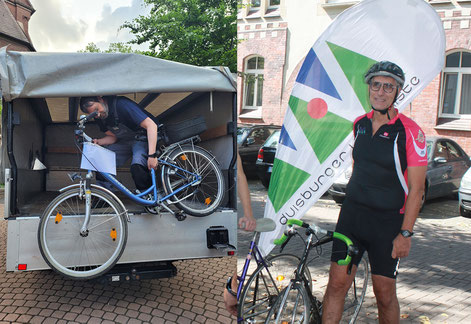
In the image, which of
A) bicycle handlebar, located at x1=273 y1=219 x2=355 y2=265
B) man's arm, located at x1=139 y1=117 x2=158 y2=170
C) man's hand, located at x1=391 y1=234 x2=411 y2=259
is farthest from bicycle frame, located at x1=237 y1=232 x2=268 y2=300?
man's arm, located at x1=139 y1=117 x2=158 y2=170

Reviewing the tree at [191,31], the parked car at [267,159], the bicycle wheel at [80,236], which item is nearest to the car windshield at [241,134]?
the parked car at [267,159]

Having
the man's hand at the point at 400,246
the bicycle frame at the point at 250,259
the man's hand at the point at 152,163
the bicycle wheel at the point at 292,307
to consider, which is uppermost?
the man's hand at the point at 152,163

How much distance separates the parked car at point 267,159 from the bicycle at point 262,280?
0.26 meters

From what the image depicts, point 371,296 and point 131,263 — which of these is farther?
point 131,263

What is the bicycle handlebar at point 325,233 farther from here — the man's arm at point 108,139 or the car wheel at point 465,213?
the man's arm at point 108,139

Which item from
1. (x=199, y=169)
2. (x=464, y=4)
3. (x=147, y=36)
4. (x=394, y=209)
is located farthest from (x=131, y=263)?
(x=464, y=4)

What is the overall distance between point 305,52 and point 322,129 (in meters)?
0.43

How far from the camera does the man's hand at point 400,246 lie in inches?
94.7

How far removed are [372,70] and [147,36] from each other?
1800 mm

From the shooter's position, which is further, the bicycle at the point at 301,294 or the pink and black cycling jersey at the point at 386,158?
the bicycle at the point at 301,294

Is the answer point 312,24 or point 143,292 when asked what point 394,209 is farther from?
point 143,292

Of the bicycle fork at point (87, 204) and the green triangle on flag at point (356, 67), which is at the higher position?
the green triangle on flag at point (356, 67)

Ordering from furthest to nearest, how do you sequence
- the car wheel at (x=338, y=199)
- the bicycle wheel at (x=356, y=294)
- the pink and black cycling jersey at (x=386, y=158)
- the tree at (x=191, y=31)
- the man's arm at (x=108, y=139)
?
the man's arm at (x=108, y=139) < the tree at (x=191, y=31) < the bicycle wheel at (x=356, y=294) < the car wheel at (x=338, y=199) < the pink and black cycling jersey at (x=386, y=158)

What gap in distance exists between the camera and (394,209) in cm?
241
